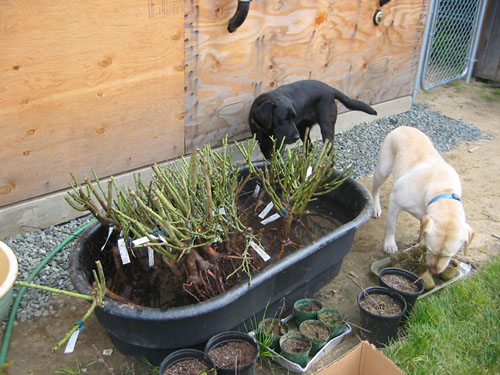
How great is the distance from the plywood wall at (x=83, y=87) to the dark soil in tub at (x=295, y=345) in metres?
2.00

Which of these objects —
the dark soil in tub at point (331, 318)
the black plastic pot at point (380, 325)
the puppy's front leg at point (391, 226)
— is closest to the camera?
the black plastic pot at point (380, 325)

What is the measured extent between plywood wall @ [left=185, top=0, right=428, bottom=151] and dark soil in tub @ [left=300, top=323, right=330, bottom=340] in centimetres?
203

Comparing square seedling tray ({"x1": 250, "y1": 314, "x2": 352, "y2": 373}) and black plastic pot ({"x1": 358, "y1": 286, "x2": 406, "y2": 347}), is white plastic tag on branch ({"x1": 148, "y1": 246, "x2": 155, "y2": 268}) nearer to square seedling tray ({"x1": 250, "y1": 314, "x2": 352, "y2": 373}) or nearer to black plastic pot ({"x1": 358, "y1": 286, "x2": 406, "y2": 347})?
square seedling tray ({"x1": 250, "y1": 314, "x2": 352, "y2": 373})

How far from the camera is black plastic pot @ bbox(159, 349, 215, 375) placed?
2.27 meters

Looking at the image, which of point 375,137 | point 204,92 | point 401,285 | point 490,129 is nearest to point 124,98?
point 204,92

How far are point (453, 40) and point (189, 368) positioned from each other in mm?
7230

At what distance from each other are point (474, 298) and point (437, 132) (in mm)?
3291

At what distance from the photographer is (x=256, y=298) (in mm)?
2604

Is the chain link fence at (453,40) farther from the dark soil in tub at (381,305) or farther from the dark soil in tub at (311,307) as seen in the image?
the dark soil in tub at (311,307)

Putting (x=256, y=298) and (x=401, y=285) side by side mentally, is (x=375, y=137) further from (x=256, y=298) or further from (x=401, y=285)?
(x=256, y=298)

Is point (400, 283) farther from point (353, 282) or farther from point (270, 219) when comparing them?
point (270, 219)

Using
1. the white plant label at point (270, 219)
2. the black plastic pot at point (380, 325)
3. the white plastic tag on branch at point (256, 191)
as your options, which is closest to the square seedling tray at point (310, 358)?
the black plastic pot at point (380, 325)

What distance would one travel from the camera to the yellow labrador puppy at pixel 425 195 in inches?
116

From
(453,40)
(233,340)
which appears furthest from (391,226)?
(453,40)
